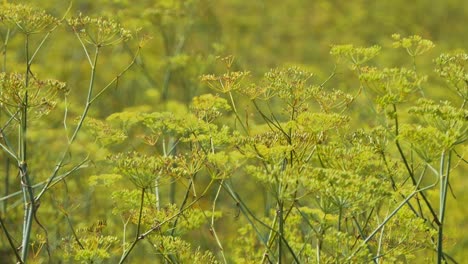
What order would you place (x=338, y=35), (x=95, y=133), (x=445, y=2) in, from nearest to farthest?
(x=95, y=133), (x=338, y=35), (x=445, y=2)

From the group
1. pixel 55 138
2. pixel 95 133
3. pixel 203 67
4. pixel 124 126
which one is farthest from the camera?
pixel 203 67

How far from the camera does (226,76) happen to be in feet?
12.7

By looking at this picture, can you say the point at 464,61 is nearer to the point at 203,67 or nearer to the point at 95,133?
the point at 95,133

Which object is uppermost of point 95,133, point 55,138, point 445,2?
point 445,2

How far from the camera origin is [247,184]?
11.2m

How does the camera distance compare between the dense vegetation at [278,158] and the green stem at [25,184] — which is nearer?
the dense vegetation at [278,158]

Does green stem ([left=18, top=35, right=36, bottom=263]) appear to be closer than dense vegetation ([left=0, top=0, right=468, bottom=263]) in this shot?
No

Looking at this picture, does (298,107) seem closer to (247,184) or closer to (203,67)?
(203,67)

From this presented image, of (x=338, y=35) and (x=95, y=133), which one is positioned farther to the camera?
(x=338, y=35)

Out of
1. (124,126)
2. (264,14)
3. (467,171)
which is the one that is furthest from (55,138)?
(264,14)

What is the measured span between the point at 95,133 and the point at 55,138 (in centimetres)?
317

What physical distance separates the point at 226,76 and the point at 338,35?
1246cm

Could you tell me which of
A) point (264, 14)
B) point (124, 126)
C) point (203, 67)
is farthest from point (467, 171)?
point (124, 126)

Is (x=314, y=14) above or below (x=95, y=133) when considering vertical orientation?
above
